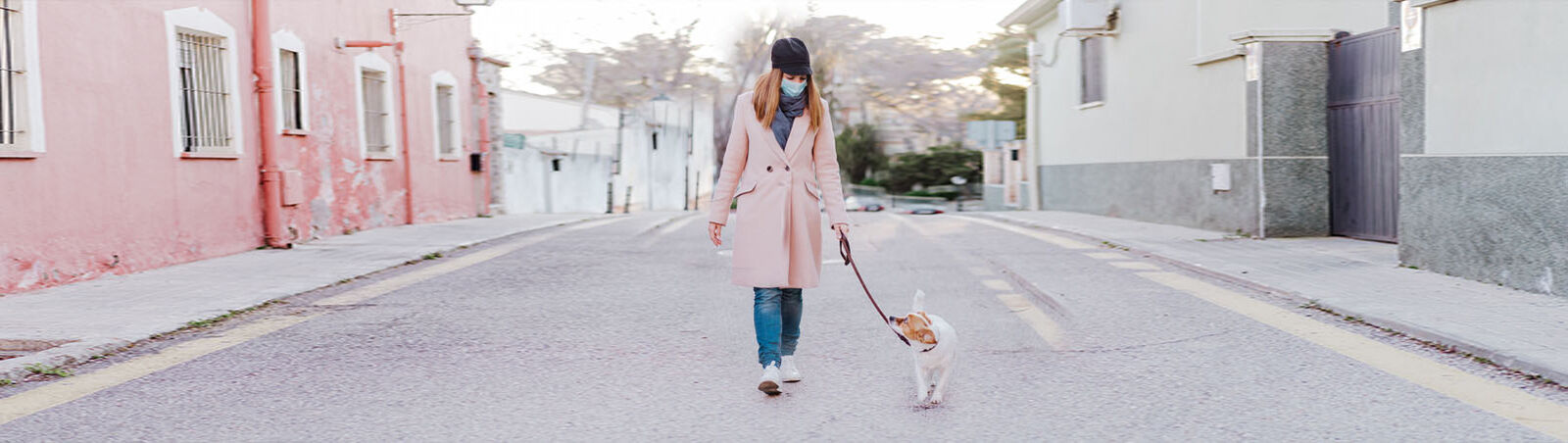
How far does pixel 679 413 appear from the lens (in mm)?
4559

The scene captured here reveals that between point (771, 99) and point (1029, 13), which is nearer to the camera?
point (771, 99)

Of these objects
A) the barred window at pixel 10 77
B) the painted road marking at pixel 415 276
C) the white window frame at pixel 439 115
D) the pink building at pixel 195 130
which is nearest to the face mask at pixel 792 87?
the painted road marking at pixel 415 276

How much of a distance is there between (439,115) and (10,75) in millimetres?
10880

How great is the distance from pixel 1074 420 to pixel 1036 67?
20.6 meters

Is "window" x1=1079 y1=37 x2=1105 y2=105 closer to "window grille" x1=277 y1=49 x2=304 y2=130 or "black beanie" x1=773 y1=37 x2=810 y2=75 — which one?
"window grille" x1=277 y1=49 x2=304 y2=130

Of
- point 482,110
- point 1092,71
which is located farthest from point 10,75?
point 1092,71

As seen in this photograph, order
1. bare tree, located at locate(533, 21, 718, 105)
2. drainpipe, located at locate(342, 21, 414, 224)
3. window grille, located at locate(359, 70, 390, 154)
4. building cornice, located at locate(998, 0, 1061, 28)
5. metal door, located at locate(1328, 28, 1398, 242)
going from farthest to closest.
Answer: bare tree, located at locate(533, 21, 718, 105)
building cornice, located at locate(998, 0, 1061, 28)
drainpipe, located at locate(342, 21, 414, 224)
window grille, located at locate(359, 70, 390, 154)
metal door, located at locate(1328, 28, 1398, 242)

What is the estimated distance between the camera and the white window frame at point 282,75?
41.3 feet

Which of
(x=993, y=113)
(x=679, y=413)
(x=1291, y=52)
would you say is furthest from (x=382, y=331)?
(x=993, y=113)

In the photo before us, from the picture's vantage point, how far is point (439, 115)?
1934cm

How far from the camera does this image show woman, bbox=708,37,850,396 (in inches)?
191

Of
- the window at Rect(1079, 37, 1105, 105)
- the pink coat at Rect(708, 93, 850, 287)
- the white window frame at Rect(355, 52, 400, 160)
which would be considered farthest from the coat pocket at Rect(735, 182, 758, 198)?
the window at Rect(1079, 37, 1105, 105)

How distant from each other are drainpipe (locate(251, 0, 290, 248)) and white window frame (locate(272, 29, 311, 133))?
23 centimetres

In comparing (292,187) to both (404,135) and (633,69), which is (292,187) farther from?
(633,69)
